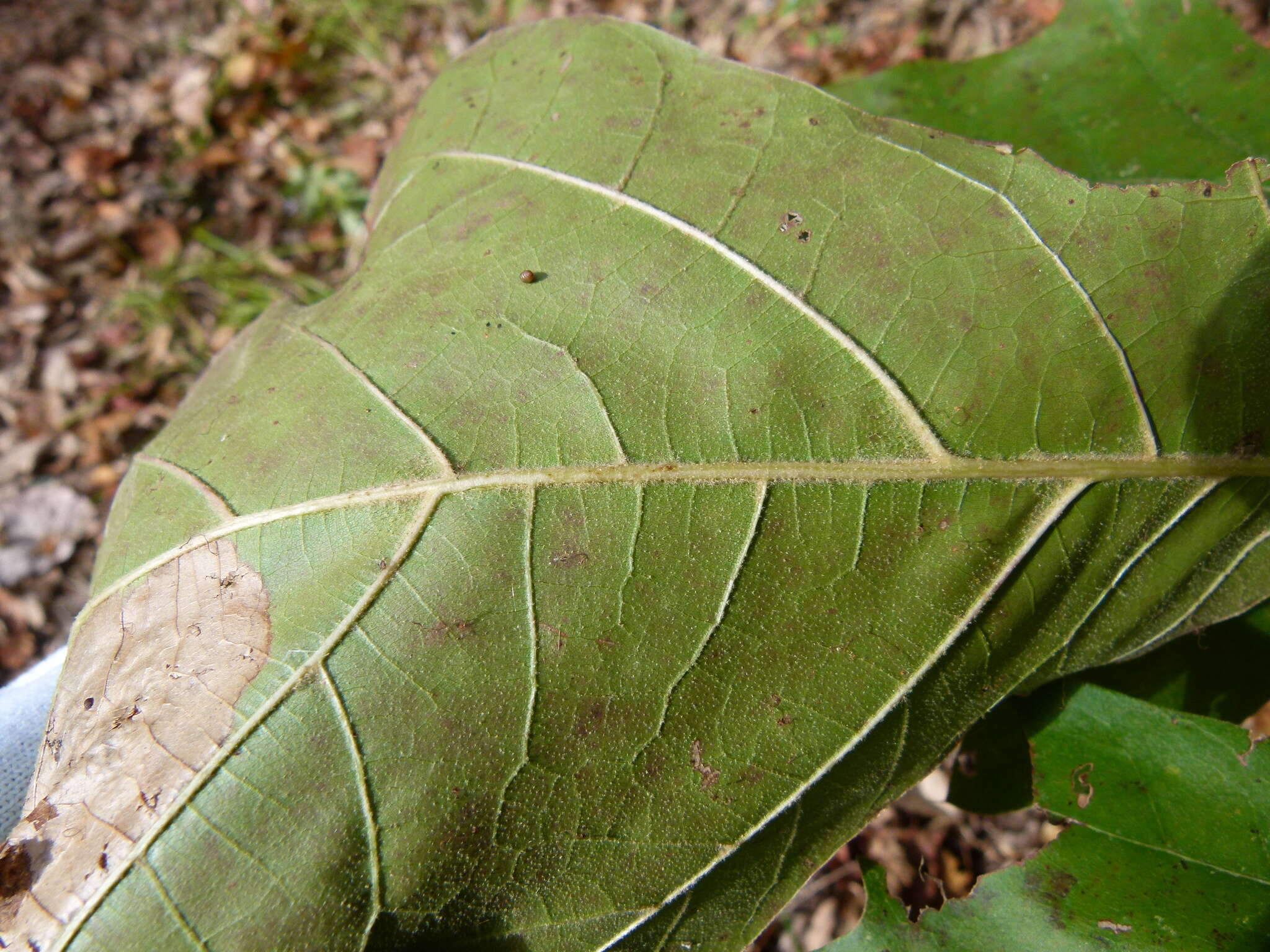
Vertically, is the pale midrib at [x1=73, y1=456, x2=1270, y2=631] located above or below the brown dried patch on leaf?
above

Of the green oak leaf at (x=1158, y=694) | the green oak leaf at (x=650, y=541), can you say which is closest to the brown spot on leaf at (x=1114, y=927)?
the green oak leaf at (x=1158, y=694)

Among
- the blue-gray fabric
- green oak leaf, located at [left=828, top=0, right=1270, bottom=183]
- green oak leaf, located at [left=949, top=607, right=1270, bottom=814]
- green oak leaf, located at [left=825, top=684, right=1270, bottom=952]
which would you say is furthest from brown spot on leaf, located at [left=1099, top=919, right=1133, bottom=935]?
the blue-gray fabric

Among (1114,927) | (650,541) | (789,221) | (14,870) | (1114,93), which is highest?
(1114,93)

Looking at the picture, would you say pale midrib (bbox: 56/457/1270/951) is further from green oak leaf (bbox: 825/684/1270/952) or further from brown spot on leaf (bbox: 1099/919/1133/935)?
brown spot on leaf (bbox: 1099/919/1133/935)

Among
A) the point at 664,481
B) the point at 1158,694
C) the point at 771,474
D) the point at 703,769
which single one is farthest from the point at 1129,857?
the point at 664,481

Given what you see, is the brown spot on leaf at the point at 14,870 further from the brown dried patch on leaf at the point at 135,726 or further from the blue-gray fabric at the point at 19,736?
the blue-gray fabric at the point at 19,736

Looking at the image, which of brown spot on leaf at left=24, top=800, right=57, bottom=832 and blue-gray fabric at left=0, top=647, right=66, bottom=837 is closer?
brown spot on leaf at left=24, top=800, right=57, bottom=832

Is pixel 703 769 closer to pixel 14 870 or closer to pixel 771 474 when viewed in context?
pixel 771 474
